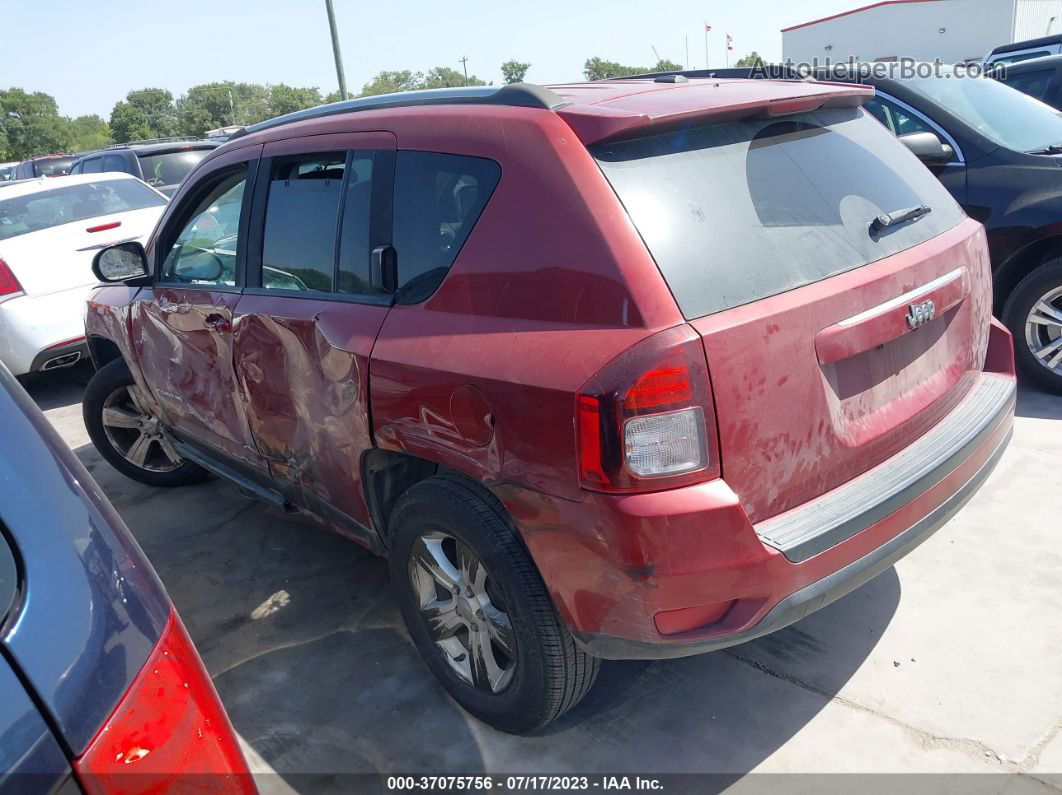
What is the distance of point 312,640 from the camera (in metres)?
3.25

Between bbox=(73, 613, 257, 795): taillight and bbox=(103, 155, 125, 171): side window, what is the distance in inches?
483

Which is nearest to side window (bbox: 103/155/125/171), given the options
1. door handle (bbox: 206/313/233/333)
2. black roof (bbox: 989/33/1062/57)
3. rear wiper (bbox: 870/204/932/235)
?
door handle (bbox: 206/313/233/333)

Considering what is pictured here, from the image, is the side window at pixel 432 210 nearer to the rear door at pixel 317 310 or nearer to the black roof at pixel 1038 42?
the rear door at pixel 317 310

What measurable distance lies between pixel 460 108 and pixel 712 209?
85 centimetres

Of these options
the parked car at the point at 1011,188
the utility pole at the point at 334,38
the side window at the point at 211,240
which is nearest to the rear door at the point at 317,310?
the side window at the point at 211,240

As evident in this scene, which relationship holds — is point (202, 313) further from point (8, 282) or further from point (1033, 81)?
point (1033, 81)

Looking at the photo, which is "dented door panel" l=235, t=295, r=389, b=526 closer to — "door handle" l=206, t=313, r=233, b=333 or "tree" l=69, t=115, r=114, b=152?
"door handle" l=206, t=313, r=233, b=333

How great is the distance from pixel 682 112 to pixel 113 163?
→ 1217 centimetres

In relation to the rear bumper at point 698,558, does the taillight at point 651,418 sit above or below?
above

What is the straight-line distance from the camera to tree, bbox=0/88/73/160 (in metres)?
69.1

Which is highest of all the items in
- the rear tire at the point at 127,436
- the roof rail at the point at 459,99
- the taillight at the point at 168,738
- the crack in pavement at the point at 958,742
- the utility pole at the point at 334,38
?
the utility pole at the point at 334,38

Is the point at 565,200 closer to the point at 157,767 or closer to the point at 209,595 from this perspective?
the point at 157,767

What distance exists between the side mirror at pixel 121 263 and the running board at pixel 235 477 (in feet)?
2.80

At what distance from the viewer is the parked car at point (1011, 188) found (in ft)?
15.4
